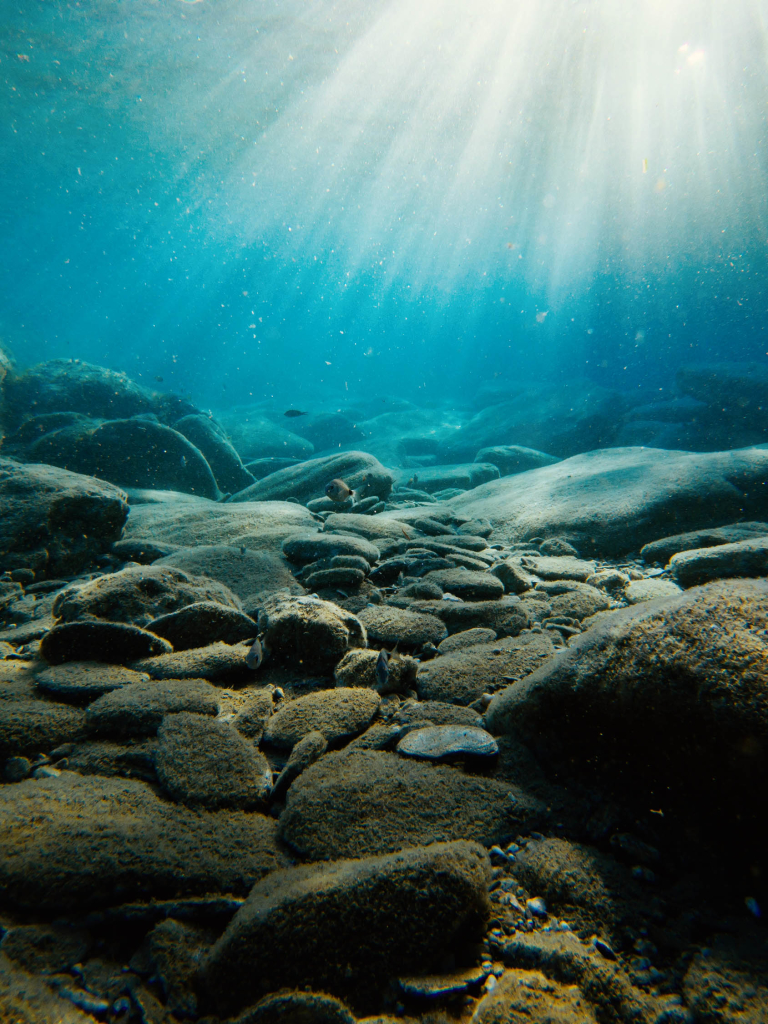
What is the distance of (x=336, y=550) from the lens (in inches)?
189

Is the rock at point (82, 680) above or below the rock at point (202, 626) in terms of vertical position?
below

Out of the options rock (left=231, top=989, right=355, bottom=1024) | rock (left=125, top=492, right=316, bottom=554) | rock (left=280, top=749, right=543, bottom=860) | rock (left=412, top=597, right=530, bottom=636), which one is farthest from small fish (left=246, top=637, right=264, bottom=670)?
rock (left=125, top=492, right=316, bottom=554)

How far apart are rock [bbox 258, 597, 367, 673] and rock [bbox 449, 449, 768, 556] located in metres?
4.01

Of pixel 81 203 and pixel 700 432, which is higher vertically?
pixel 81 203

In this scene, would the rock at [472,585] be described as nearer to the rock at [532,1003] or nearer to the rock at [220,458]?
the rock at [532,1003]

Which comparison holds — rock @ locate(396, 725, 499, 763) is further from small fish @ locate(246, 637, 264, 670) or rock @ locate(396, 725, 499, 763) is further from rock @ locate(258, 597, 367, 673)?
small fish @ locate(246, 637, 264, 670)

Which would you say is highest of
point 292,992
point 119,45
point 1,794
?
point 119,45

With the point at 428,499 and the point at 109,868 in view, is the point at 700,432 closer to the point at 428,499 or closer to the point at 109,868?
the point at 428,499

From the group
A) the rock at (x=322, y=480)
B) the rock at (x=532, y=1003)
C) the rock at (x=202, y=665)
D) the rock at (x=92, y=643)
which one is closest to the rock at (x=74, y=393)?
the rock at (x=322, y=480)

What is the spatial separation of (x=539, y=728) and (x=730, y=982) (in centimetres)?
87

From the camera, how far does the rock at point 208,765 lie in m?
1.67

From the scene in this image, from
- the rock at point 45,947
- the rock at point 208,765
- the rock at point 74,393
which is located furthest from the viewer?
the rock at point 74,393

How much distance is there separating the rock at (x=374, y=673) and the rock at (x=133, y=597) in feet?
5.02

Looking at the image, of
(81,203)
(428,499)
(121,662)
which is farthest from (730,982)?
(81,203)
